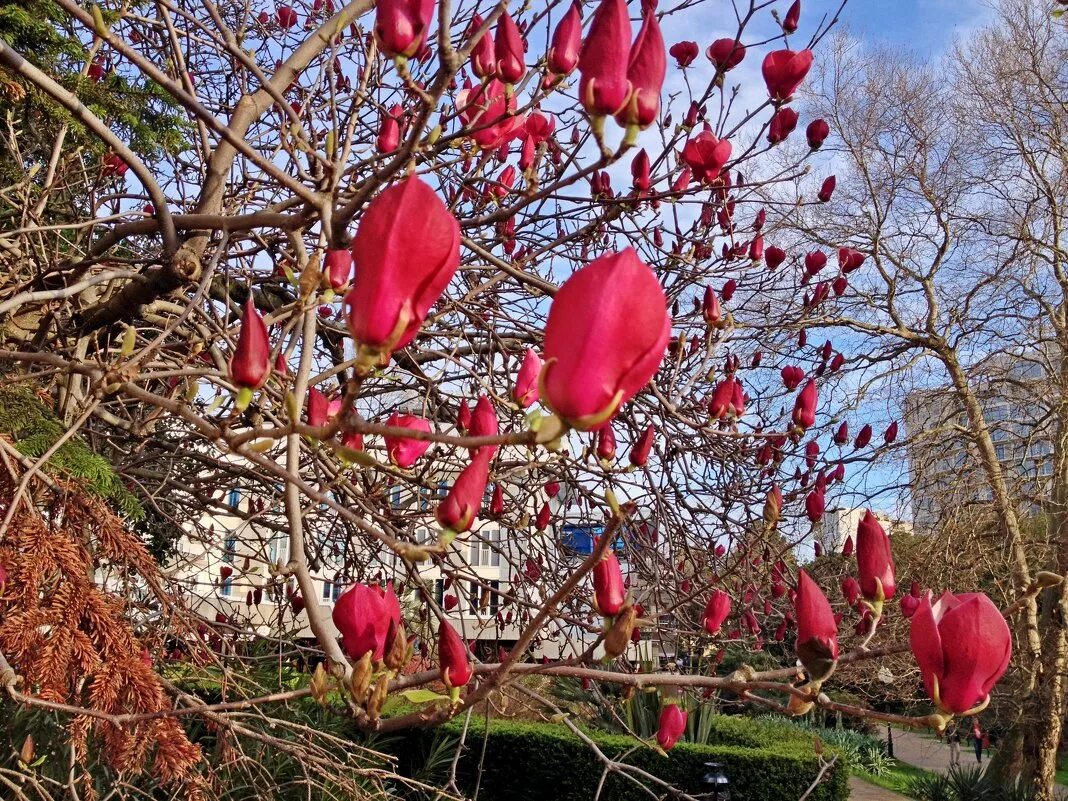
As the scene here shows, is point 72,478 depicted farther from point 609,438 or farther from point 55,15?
point 55,15

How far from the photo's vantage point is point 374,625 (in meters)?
1.02

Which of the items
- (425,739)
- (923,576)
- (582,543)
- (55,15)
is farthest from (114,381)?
(923,576)

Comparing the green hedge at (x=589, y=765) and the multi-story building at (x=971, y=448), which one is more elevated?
the multi-story building at (x=971, y=448)

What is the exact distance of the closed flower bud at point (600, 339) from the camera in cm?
58

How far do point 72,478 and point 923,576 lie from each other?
7589mm

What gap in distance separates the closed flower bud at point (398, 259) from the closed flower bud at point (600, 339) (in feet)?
0.30

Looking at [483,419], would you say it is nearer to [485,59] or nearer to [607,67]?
[485,59]

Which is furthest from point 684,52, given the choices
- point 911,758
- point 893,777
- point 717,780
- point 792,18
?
point 911,758

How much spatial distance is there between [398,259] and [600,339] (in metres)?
0.15

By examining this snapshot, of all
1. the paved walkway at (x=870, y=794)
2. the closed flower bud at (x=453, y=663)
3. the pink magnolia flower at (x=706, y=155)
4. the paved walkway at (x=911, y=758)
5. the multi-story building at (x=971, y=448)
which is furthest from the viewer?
the paved walkway at (x=911, y=758)

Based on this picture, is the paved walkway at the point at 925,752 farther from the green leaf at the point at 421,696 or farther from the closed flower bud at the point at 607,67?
the closed flower bud at the point at 607,67

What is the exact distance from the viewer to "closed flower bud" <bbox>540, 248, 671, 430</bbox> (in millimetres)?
584

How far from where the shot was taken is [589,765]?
7211mm

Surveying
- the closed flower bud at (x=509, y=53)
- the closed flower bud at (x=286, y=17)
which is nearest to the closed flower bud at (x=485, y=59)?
the closed flower bud at (x=509, y=53)
